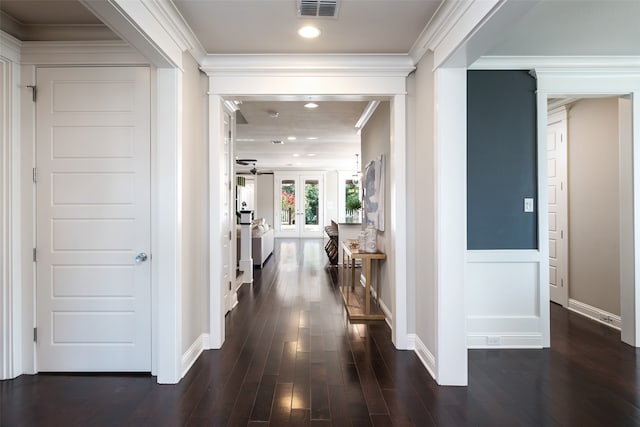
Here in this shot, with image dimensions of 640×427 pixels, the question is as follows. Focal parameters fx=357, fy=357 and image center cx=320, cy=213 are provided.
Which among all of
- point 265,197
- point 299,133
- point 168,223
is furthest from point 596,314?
point 265,197

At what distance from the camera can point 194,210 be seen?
298 cm

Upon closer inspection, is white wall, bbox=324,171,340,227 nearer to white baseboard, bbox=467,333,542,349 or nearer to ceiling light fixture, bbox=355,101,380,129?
ceiling light fixture, bbox=355,101,380,129

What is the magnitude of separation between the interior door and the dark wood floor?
0.95 m

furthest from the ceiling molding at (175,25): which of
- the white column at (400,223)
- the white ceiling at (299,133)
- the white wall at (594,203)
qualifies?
the white wall at (594,203)

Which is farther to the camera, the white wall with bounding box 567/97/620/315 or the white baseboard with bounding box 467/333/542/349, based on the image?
the white wall with bounding box 567/97/620/315

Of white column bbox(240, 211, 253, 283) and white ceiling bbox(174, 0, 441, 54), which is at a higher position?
white ceiling bbox(174, 0, 441, 54)

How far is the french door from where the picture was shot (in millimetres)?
13148

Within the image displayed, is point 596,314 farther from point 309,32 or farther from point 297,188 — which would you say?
point 297,188

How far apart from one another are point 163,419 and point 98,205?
1.59 meters

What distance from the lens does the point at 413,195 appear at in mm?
3139

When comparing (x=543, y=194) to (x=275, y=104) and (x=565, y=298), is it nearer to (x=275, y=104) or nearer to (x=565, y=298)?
(x=565, y=298)

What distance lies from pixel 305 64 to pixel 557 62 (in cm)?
226

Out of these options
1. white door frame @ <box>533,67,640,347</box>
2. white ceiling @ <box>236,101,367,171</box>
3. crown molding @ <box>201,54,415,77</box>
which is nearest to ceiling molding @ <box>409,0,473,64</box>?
crown molding @ <box>201,54,415,77</box>

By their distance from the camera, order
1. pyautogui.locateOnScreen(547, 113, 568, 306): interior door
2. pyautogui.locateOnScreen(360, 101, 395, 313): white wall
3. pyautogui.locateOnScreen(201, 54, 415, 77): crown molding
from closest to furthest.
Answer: pyautogui.locateOnScreen(201, 54, 415, 77): crown molding, pyautogui.locateOnScreen(360, 101, 395, 313): white wall, pyautogui.locateOnScreen(547, 113, 568, 306): interior door
